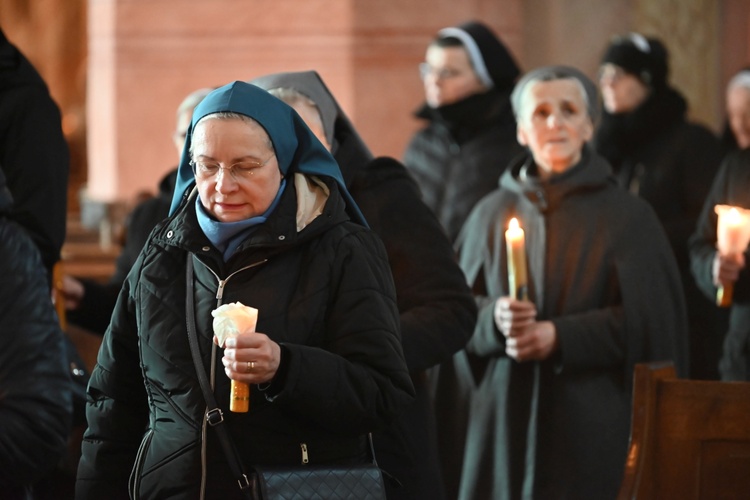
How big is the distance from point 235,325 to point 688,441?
151 centimetres

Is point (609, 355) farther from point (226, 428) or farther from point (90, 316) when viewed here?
point (226, 428)

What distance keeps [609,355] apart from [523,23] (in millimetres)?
4738

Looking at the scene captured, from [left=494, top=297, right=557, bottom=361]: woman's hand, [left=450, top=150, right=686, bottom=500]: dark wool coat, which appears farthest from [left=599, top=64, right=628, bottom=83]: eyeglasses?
[left=494, top=297, right=557, bottom=361]: woman's hand

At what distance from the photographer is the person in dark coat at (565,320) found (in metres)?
5.50

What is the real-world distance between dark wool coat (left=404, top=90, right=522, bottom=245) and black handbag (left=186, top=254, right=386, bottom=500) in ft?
12.1

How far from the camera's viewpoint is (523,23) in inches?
388

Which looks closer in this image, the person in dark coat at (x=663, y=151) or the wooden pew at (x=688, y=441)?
the wooden pew at (x=688, y=441)

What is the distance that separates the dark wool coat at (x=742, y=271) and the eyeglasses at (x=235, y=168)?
3.15 metres

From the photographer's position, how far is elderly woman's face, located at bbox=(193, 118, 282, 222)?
331 cm

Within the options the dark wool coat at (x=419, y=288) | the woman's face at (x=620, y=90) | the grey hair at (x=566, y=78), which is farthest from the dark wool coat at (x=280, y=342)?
the woman's face at (x=620, y=90)

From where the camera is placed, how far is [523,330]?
211 inches

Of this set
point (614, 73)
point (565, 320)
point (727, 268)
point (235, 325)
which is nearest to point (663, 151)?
point (614, 73)

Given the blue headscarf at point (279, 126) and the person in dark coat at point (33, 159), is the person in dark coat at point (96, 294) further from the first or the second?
the blue headscarf at point (279, 126)

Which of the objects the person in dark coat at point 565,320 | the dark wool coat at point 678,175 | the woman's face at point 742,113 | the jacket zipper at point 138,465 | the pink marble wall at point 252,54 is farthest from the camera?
the pink marble wall at point 252,54
